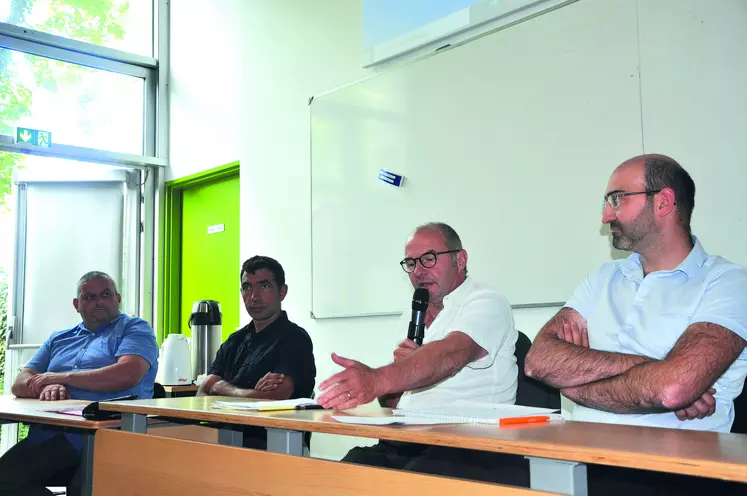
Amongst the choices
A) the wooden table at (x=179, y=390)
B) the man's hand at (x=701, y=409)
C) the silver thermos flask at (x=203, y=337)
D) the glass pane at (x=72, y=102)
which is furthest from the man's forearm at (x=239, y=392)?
the glass pane at (x=72, y=102)

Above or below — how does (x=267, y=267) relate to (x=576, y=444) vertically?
above

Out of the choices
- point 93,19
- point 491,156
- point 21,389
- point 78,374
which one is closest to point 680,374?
point 491,156

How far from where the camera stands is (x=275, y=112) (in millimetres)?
4953

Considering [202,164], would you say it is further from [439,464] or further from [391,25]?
[439,464]

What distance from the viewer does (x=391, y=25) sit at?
13.2 ft

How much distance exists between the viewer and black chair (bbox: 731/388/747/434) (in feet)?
5.61

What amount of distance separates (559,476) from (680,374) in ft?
2.03

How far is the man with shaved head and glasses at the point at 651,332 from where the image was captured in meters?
1.71

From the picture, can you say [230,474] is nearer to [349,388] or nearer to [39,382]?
[349,388]

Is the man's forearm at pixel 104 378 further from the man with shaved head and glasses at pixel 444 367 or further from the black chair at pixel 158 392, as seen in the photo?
the man with shaved head and glasses at pixel 444 367

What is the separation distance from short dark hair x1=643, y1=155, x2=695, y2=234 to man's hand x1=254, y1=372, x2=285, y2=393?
1.54m

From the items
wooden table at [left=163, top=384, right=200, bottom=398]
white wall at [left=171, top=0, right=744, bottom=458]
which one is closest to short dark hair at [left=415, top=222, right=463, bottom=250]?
white wall at [left=171, top=0, right=744, bottom=458]

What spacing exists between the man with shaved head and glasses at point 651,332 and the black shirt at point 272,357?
1156 mm

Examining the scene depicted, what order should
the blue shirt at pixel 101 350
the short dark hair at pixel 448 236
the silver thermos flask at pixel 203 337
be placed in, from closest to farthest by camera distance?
the short dark hair at pixel 448 236 < the blue shirt at pixel 101 350 < the silver thermos flask at pixel 203 337
